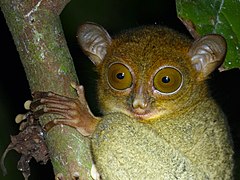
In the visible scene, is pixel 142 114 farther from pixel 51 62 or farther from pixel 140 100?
pixel 51 62

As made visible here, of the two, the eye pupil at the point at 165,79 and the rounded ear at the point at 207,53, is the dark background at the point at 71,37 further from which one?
the eye pupil at the point at 165,79

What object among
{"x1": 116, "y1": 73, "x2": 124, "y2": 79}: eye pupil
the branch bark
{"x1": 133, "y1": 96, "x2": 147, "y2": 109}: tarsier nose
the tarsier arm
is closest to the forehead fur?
{"x1": 116, "y1": 73, "x2": 124, "y2": 79}: eye pupil

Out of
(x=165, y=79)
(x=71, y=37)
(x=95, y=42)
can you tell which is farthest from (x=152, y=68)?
(x=71, y=37)

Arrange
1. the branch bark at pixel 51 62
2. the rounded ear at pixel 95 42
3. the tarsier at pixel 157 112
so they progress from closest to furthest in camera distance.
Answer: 1. the branch bark at pixel 51 62
2. the tarsier at pixel 157 112
3. the rounded ear at pixel 95 42

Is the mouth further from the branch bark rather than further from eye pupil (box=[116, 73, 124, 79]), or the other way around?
the branch bark

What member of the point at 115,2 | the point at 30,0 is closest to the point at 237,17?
the point at 30,0

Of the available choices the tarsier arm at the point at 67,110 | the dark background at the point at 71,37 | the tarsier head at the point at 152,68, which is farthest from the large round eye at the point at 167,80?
the dark background at the point at 71,37

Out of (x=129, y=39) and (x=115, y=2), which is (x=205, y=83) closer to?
(x=129, y=39)
